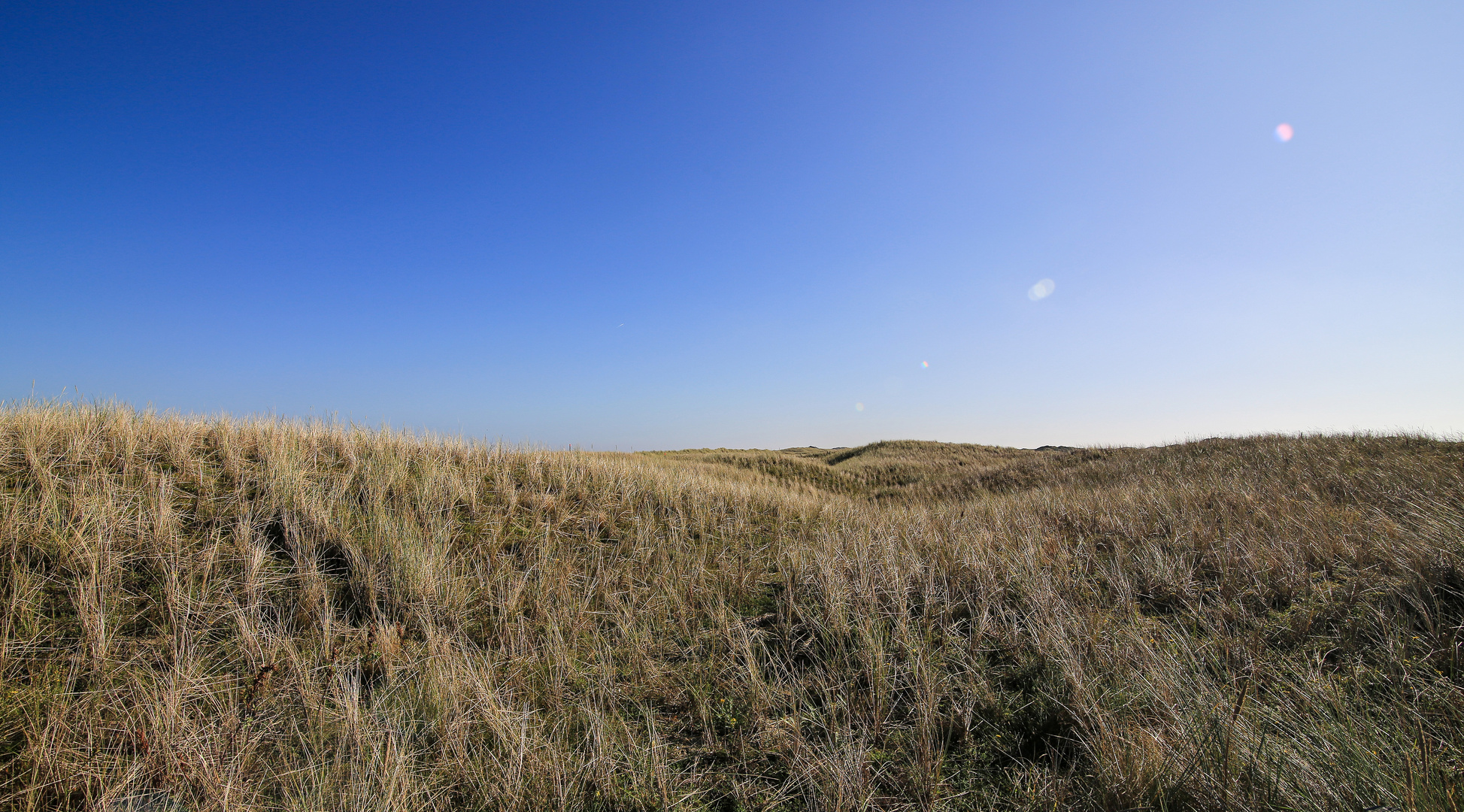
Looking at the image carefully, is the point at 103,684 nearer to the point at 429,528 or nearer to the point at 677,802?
the point at 429,528

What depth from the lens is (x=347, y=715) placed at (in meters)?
2.53

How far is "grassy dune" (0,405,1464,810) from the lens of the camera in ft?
7.15

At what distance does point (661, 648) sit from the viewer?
146 inches

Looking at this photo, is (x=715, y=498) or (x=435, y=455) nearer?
(x=435, y=455)

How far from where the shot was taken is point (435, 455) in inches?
285

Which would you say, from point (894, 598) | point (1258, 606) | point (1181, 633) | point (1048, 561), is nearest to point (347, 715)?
point (894, 598)

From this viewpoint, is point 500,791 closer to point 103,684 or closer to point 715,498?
point 103,684

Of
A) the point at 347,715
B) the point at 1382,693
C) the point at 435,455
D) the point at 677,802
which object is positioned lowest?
the point at 677,802

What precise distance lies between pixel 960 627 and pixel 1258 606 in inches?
83.1

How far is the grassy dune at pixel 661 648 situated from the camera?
2.18 metres

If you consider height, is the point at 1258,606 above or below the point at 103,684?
above

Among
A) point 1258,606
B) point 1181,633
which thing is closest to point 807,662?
point 1181,633

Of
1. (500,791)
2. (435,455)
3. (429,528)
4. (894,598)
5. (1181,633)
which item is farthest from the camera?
(435,455)

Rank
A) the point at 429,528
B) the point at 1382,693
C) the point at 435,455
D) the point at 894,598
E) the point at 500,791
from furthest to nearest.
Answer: the point at 435,455 → the point at 429,528 → the point at 894,598 → the point at 1382,693 → the point at 500,791
